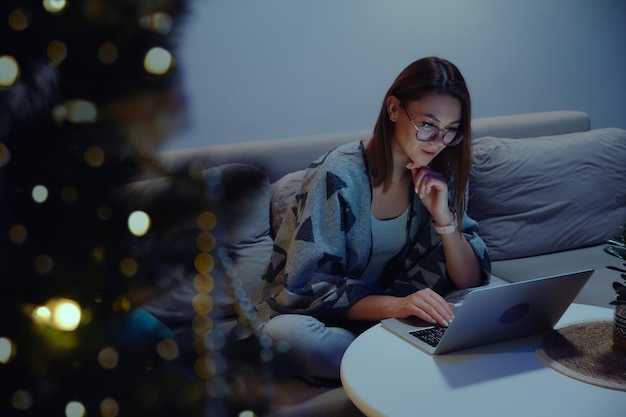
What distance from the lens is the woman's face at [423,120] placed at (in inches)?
63.3

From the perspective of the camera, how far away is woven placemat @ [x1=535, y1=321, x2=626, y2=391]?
1.08 m

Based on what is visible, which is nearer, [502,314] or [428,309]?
[502,314]

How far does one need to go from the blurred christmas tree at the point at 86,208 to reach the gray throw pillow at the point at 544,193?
1.96 meters

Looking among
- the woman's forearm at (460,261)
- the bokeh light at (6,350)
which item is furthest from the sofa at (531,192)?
the bokeh light at (6,350)

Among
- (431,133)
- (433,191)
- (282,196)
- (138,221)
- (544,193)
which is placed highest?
(138,221)

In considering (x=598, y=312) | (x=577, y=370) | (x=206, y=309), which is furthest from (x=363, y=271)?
(x=206, y=309)

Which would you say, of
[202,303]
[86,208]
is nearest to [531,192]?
[202,303]

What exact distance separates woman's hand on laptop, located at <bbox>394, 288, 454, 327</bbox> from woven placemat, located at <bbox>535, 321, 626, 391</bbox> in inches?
7.8

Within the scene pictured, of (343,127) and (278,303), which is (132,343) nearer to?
(278,303)

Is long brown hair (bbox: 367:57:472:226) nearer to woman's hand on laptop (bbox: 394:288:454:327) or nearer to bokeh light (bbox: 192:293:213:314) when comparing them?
woman's hand on laptop (bbox: 394:288:454:327)

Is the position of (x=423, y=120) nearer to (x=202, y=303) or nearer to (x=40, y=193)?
(x=202, y=303)

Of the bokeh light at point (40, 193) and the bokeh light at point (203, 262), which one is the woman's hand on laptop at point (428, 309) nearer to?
the bokeh light at point (203, 262)

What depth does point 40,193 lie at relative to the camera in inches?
17.8

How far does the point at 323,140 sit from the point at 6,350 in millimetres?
1892
